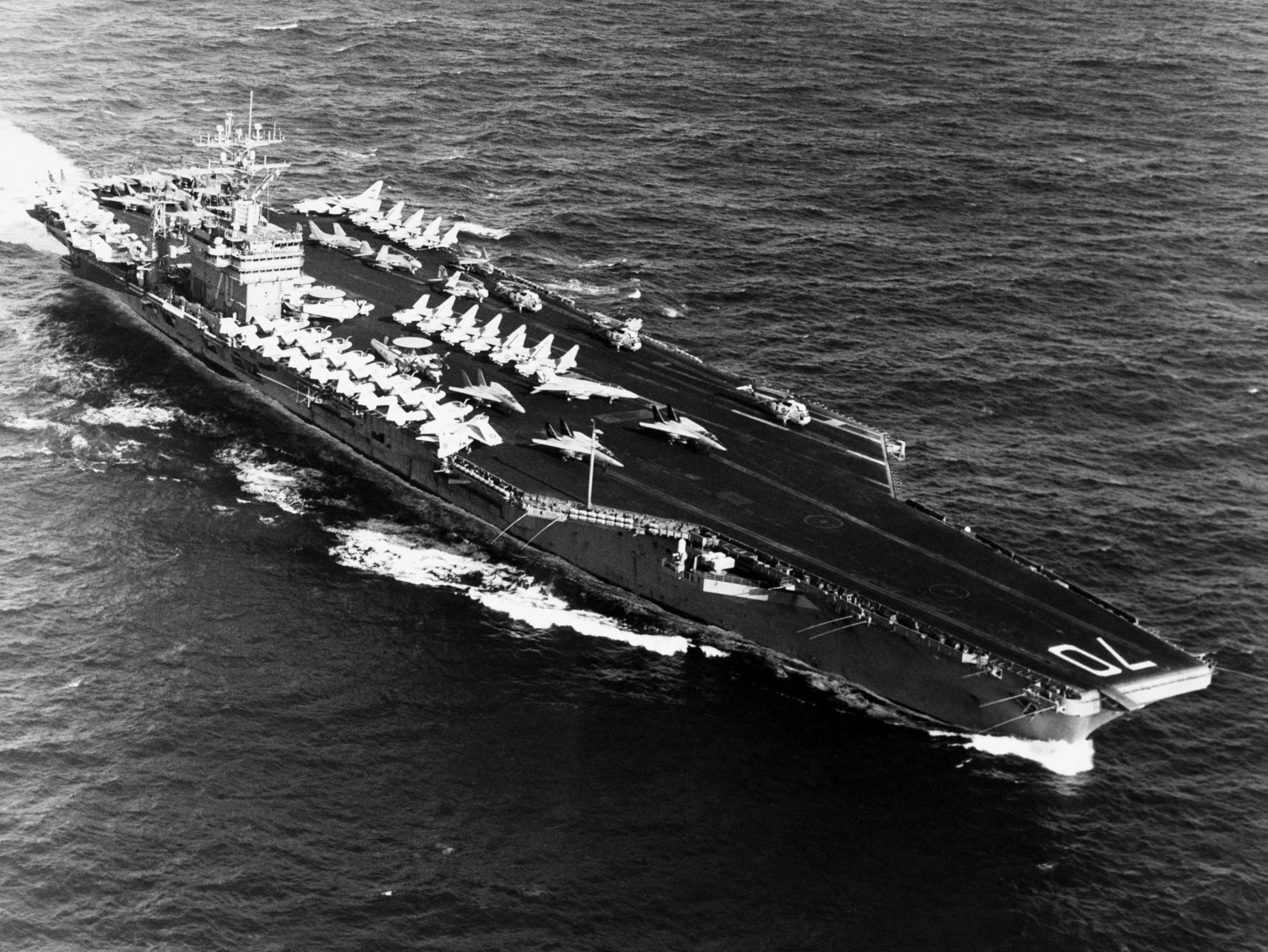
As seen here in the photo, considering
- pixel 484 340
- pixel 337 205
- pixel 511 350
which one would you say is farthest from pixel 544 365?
pixel 337 205

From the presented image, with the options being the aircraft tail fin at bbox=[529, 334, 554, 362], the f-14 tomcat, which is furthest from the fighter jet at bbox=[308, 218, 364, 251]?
the aircraft tail fin at bbox=[529, 334, 554, 362]

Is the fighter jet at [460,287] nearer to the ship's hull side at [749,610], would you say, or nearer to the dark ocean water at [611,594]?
the dark ocean water at [611,594]

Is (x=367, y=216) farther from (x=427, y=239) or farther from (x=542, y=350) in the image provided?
(x=542, y=350)

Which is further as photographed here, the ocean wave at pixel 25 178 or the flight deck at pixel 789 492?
the ocean wave at pixel 25 178

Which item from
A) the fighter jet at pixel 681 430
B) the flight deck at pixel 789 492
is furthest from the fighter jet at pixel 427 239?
the fighter jet at pixel 681 430

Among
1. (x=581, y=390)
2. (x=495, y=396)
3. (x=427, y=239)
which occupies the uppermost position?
(x=427, y=239)
